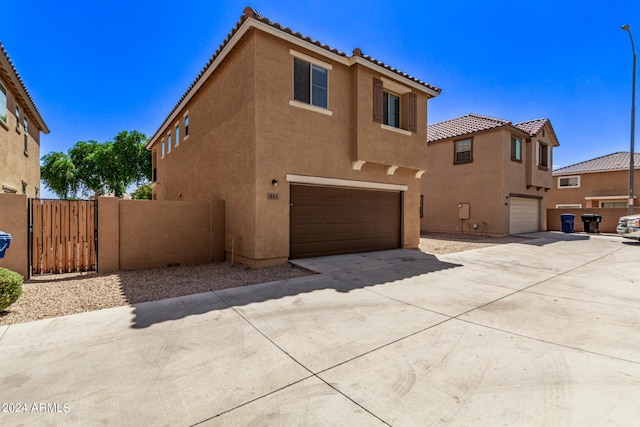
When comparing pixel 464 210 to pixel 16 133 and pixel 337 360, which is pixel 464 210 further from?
pixel 16 133

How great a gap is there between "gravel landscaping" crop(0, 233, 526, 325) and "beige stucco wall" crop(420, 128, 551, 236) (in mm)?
14390

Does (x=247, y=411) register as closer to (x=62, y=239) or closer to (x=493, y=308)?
(x=493, y=308)

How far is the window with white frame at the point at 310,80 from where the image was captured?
356 inches

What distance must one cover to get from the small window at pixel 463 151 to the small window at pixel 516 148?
2343 mm

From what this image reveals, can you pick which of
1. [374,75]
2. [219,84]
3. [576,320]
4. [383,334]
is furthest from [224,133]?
[576,320]

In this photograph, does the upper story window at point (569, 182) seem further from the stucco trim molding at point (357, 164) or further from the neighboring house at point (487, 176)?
the stucco trim molding at point (357, 164)

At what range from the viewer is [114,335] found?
408cm

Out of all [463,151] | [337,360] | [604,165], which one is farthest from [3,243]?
[604,165]

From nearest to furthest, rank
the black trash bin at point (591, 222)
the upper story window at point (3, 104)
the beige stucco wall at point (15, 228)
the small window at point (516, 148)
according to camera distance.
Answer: the beige stucco wall at point (15, 228)
the upper story window at point (3, 104)
the small window at point (516, 148)
the black trash bin at point (591, 222)

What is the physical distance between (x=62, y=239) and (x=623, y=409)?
35.0 ft

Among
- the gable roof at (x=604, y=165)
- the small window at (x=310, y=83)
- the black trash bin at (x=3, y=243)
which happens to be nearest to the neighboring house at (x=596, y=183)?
the gable roof at (x=604, y=165)

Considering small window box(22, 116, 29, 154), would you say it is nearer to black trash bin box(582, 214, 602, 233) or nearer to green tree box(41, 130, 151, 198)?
green tree box(41, 130, 151, 198)

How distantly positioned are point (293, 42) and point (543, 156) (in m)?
20.7

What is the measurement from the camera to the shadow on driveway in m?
5.08
